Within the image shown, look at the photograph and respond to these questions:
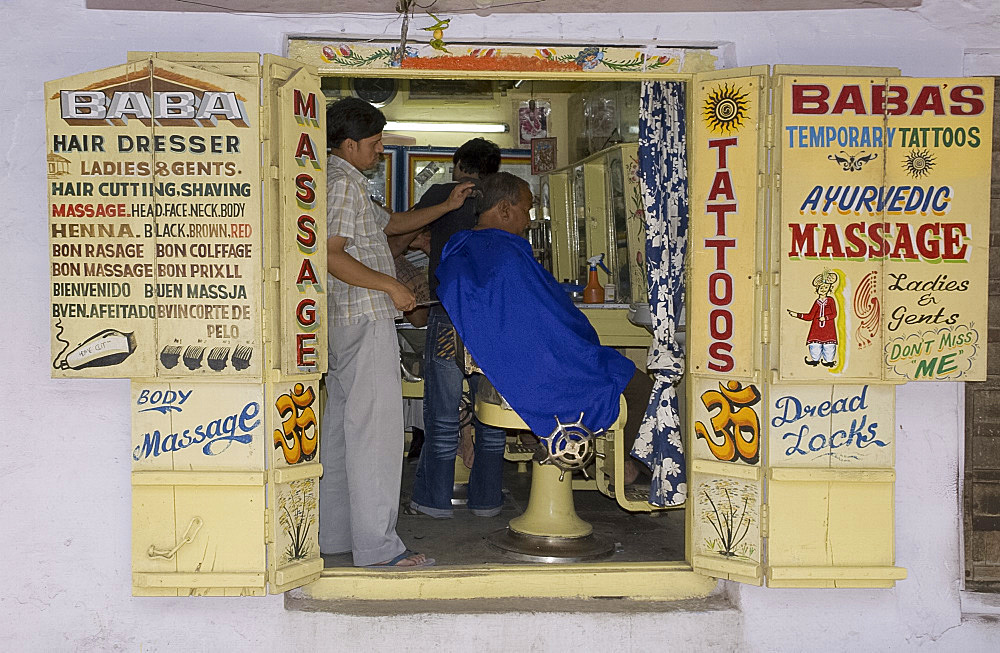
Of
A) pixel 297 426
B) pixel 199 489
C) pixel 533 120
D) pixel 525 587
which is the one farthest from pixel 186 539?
pixel 533 120

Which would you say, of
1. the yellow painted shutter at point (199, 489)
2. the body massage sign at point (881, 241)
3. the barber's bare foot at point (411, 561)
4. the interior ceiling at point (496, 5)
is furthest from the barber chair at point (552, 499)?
the interior ceiling at point (496, 5)

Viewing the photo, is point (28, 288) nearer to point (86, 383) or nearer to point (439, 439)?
point (86, 383)

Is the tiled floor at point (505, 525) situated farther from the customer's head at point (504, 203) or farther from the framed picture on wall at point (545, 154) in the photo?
the framed picture on wall at point (545, 154)

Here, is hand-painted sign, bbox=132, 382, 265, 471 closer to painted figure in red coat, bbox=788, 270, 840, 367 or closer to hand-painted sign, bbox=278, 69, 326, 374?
hand-painted sign, bbox=278, 69, 326, 374

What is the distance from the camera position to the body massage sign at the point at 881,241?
2.83 meters

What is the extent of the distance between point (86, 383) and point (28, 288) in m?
0.34

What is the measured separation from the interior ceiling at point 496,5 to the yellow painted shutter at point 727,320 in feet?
0.81

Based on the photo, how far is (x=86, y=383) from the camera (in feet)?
9.64

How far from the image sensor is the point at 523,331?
3.45 meters

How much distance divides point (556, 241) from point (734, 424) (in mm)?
2769

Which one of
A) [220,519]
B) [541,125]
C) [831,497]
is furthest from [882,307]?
[541,125]

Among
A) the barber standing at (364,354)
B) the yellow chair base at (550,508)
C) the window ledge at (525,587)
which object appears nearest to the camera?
the window ledge at (525,587)

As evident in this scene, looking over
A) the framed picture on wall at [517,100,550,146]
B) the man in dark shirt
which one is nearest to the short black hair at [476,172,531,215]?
the man in dark shirt

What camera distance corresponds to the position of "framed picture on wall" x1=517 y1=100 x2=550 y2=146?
6.26 meters
